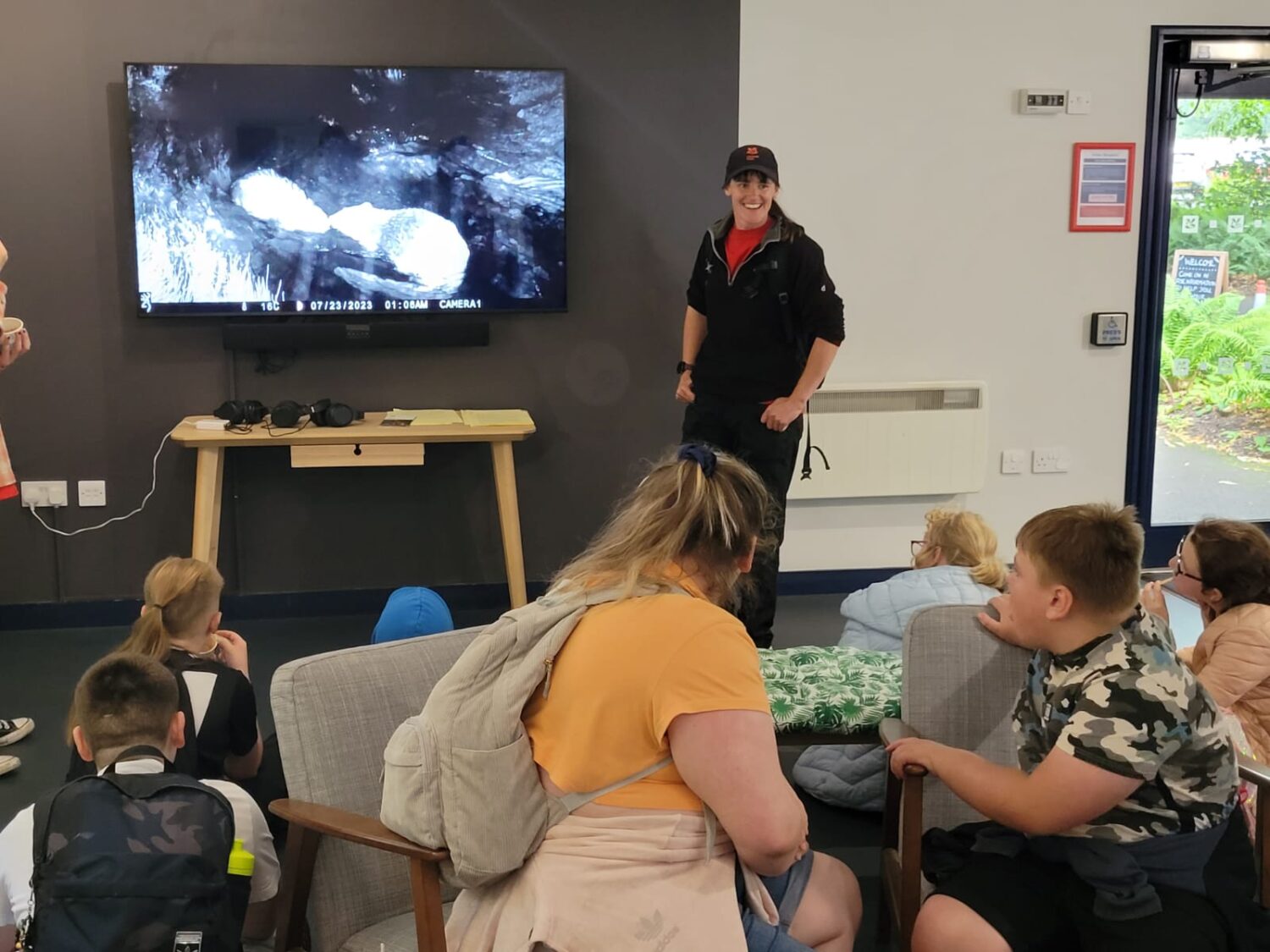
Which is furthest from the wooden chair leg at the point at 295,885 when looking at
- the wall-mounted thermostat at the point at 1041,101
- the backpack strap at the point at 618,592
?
the wall-mounted thermostat at the point at 1041,101

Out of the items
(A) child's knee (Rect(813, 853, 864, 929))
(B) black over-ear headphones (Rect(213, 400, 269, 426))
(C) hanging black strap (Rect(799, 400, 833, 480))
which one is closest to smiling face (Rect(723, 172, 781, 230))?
(C) hanging black strap (Rect(799, 400, 833, 480))

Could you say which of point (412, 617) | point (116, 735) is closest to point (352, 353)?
point (412, 617)

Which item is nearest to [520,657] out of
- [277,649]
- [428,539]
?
[277,649]

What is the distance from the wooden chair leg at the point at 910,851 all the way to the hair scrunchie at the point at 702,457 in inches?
24.5

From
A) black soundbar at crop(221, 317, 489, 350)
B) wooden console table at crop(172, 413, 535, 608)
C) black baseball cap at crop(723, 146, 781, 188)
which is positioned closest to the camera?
black baseball cap at crop(723, 146, 781, 188)

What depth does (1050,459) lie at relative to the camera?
489 centimetres

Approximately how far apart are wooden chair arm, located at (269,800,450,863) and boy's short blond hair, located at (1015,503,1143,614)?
36.8 inches

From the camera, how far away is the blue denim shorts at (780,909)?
1.59m

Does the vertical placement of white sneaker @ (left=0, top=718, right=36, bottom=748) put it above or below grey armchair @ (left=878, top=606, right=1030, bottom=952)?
below

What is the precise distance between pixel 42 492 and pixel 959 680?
341 cm

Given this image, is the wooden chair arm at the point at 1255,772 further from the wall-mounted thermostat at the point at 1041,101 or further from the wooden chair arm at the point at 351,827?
the wall-mounted thermostat at the point at 1041,101

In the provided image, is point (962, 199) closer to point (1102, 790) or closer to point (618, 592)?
point (1102, 790)

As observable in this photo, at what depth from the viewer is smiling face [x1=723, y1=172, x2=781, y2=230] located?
12.3ft

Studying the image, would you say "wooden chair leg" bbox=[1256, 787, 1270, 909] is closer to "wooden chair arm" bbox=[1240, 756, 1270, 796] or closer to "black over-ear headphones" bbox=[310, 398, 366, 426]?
"wooden chair arm" bbox=[1240, 756, 1270, 796]
